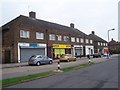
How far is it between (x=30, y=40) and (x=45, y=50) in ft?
18.1

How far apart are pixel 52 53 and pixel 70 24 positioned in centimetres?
2408

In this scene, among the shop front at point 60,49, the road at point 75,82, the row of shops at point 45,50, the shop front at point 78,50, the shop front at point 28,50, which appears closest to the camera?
the road at point 75,82

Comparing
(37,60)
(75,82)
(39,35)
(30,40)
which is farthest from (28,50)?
(75,82)

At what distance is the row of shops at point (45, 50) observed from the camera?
40.3 m

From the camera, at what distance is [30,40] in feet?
140

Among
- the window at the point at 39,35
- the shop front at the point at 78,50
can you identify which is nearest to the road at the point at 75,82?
the window at the point at 39,35

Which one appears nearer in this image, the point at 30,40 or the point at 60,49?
the point at 30,40

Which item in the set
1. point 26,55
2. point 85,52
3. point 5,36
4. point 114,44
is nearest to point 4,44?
point 5,36

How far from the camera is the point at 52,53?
1945 inches

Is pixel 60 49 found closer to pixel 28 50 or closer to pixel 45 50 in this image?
pixel 45 50

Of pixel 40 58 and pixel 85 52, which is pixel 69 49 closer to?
pixel 85 52

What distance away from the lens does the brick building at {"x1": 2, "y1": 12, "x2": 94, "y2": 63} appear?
3919cm

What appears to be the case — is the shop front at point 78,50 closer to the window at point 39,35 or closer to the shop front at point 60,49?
the shop front at point 60,49

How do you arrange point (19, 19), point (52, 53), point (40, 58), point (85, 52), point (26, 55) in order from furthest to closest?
point (85, 52) < point (52, 53) < point (19, 19) < point (26, 55) < point (40, 58)
